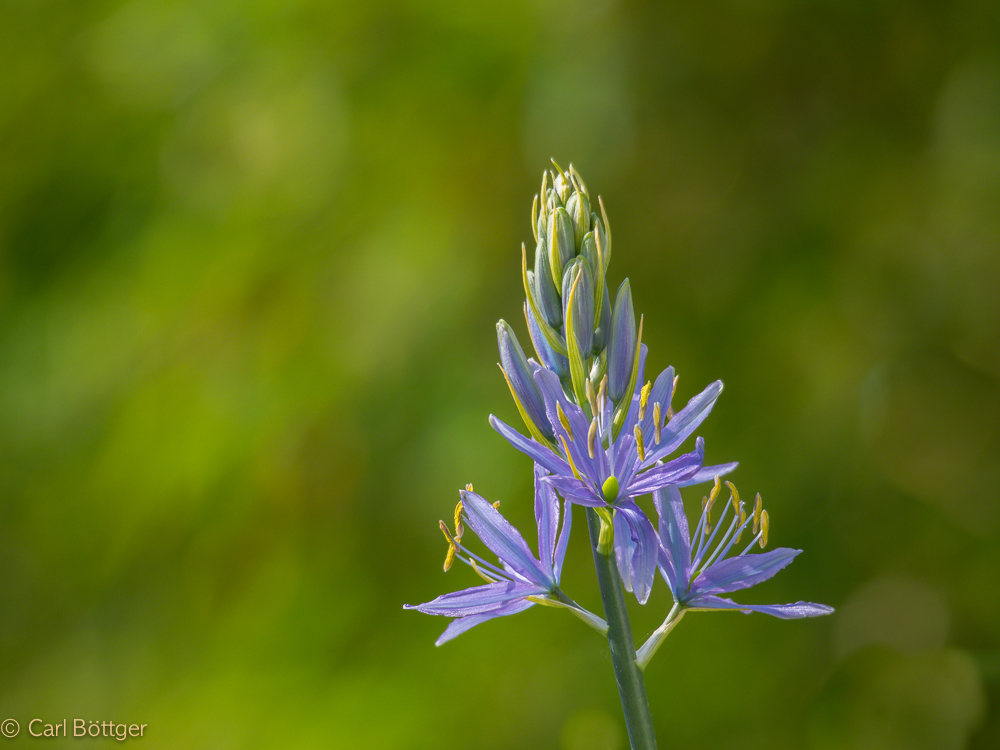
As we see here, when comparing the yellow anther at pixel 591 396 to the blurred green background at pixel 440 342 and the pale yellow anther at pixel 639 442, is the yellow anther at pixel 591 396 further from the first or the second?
the blurred green background at pixel 440 342

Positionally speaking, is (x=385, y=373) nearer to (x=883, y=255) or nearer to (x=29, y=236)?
(x=29, y=236)

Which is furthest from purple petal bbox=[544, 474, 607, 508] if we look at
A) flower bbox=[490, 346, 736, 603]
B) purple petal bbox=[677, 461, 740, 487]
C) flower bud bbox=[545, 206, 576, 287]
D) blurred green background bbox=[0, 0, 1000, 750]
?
blurred green background bbox=[0, 0, 1000, 750]

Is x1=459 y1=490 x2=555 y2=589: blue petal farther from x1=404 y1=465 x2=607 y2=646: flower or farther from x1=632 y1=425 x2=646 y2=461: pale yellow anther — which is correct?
x1=632 y1=425 x2=646 y2=461: pale yellow anther

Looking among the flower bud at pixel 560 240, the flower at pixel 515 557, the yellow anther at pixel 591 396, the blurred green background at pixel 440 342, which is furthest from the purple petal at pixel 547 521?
the blurred green background at pixel 440 342

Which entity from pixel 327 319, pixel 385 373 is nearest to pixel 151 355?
pixel 327 319

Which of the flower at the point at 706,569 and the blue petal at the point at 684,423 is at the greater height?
the blue petal at the point at 684,423

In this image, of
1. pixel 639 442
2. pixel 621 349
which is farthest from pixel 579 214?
pixel 639 442
